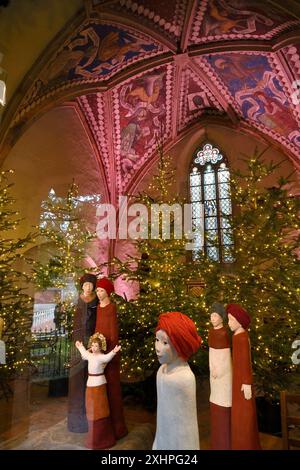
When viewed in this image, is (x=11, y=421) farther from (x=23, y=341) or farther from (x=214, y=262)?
(x=214, y=262)

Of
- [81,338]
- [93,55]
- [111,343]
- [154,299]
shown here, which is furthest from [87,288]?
[93,55]

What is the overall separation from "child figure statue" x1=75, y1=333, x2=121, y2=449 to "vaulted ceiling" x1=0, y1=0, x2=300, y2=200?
6.11 m

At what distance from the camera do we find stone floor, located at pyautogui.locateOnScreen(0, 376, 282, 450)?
318cm

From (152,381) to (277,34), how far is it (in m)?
8.04

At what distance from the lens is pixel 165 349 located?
2.30 m

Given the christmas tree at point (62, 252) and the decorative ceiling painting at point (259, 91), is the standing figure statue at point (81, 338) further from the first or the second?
the decorative ceiling painting at point (259, 91)

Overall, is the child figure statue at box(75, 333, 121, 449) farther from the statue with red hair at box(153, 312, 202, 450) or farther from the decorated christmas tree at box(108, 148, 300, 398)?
the decorated christmas tree at box(108, 148, 300, 398)

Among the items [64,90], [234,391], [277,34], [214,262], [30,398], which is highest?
[277,34]

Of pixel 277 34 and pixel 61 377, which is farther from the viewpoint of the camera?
pixel 277 34

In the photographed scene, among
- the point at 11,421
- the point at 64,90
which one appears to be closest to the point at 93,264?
the point at 64,90

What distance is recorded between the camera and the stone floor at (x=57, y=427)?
318cm

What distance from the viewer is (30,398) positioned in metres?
5.25

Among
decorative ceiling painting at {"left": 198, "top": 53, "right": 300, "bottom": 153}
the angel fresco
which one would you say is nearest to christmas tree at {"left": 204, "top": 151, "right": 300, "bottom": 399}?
decorative ceiling painting at {"left": 198, "top": 53, "right": 300, "bottom": 153}

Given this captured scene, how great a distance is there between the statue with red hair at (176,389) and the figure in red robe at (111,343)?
1.05m
